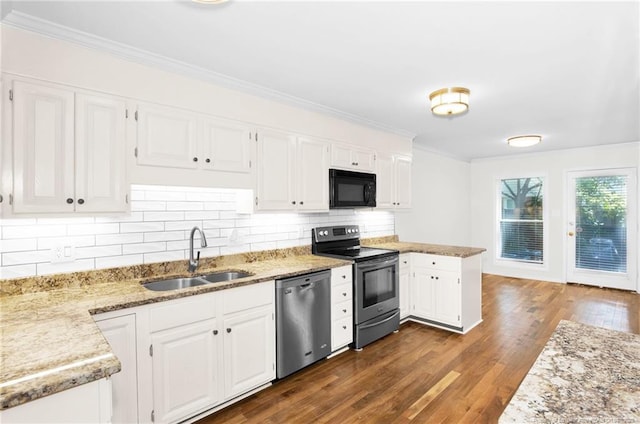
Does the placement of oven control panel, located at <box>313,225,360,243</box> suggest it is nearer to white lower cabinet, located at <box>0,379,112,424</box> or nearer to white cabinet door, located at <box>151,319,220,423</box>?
white cabinet door, located at <box>151,319,220,423</box>

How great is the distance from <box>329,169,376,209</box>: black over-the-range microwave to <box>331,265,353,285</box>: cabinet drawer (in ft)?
2.26

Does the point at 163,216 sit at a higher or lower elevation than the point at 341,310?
higher

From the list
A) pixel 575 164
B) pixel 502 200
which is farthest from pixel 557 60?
pixel 502 200

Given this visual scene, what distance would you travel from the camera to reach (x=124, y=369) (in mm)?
1874

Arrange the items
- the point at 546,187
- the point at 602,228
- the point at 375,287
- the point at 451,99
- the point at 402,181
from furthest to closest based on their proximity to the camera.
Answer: the point at 546,187, the point at 602,228, the point at 402,181, the point at 375,287, the point at 451,99

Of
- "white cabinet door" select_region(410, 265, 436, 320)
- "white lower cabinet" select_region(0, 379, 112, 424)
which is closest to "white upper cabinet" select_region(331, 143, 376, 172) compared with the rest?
"white cabinet door" select_region(410, 265, 436, 320)

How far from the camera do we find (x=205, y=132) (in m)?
2.53

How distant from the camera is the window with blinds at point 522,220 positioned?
21.1 ft

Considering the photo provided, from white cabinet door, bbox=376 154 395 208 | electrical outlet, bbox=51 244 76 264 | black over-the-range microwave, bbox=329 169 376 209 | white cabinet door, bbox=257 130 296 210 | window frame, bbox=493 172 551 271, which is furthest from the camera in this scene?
window frame, bbox=493 172 551 271

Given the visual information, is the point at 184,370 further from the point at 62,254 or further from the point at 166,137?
the point at 166,137

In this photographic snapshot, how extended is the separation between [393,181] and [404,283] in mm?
1346

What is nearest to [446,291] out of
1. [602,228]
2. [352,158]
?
[352,158]

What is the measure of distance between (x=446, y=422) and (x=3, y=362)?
244 cm

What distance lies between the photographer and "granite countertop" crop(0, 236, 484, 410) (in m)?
1.05
